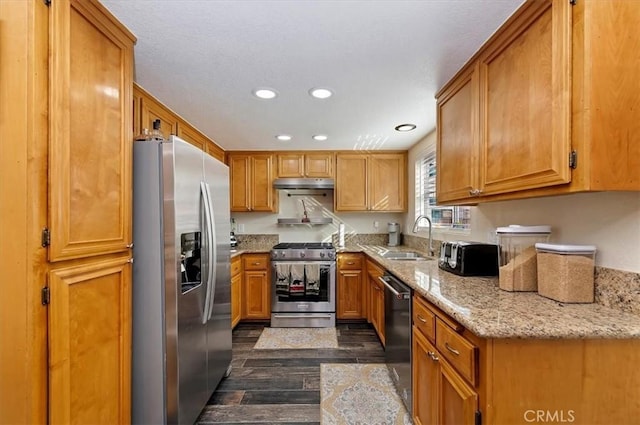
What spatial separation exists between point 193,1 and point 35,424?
5.56 ft

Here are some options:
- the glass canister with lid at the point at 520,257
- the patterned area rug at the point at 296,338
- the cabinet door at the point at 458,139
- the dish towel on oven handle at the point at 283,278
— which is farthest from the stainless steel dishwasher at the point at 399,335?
the dish towel on oven handle at the point at 283,278

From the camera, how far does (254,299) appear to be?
3.48 m

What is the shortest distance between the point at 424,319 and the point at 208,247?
1.36 metres

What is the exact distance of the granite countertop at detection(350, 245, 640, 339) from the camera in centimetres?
95

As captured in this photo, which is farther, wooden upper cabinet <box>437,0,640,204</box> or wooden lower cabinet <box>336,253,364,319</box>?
wooden lower cabinet <box>336,253,364,319</box>

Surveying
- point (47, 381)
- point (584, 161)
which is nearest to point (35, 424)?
point (47, 381)

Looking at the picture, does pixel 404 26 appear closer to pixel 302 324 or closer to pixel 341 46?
pixel 341 46

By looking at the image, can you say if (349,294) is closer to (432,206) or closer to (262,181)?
(432,206)

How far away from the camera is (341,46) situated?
149 cm

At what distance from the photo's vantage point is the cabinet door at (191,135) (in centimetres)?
265

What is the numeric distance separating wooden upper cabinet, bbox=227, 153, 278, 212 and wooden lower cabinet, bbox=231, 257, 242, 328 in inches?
33.5

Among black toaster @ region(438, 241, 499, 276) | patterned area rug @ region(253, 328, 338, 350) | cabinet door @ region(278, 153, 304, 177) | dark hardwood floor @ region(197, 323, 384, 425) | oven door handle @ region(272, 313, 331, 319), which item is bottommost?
patterned area rug @ region(253, 328, 338, 350)

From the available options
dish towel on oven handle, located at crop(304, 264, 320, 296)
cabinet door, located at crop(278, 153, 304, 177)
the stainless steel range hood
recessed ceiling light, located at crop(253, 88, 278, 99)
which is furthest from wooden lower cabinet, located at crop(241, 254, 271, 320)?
recessed ceiling light, located at crop(253, 88, 278, 99)

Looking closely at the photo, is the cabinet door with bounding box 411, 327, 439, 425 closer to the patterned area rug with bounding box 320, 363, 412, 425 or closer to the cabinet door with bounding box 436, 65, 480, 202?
the patterned area rug with bounding box 320, 363, 412, 425
